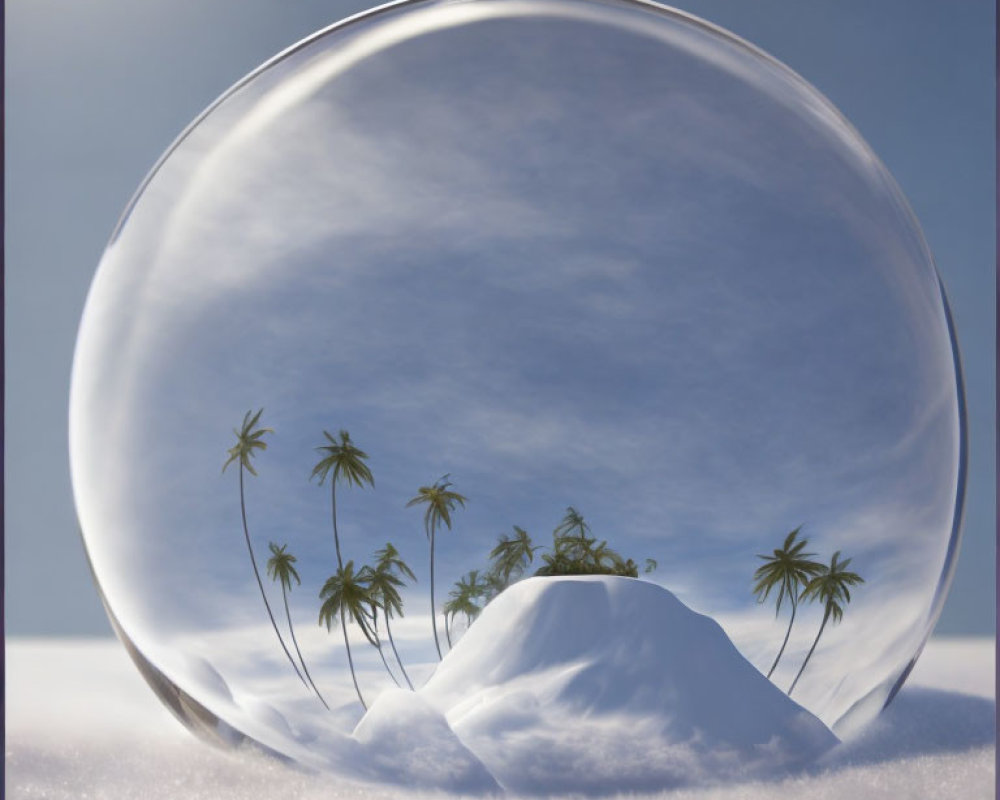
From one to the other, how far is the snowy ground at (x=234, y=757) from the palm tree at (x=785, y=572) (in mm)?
587

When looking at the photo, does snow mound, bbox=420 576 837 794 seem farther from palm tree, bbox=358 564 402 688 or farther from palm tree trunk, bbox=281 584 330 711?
palm tree trunk, bbox=281 584 330 711

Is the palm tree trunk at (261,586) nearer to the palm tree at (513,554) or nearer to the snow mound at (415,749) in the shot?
the snow mound at (415,749)

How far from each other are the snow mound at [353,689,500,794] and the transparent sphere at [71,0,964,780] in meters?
0.07

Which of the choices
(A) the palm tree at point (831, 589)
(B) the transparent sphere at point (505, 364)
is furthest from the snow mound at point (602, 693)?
(A) the palm tree at point (831, 589)

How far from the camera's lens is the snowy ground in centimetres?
397

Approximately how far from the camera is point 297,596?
378cm

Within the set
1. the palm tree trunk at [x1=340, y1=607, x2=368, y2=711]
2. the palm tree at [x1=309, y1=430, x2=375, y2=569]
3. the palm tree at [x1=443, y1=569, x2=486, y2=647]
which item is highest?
the palm tree at [x1=309, y1=430, x2=375, y2=569]

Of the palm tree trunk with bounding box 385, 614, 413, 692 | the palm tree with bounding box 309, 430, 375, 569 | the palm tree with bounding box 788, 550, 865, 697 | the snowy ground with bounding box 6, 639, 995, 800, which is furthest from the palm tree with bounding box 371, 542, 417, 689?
the palm tree with bounding box 788, 550, 865, 697

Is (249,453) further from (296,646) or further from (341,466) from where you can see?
(296,646)

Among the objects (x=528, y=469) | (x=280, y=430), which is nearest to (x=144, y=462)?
(x=280, y=430)

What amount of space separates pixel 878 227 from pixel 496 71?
61.6 inches

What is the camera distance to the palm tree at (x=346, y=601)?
12.3ft

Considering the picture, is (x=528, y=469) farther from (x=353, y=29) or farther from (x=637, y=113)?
(x=353, y=29)

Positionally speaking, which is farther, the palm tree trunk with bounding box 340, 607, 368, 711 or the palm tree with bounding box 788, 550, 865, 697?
the palm tree with bounding box 788, 550, 865, 697
